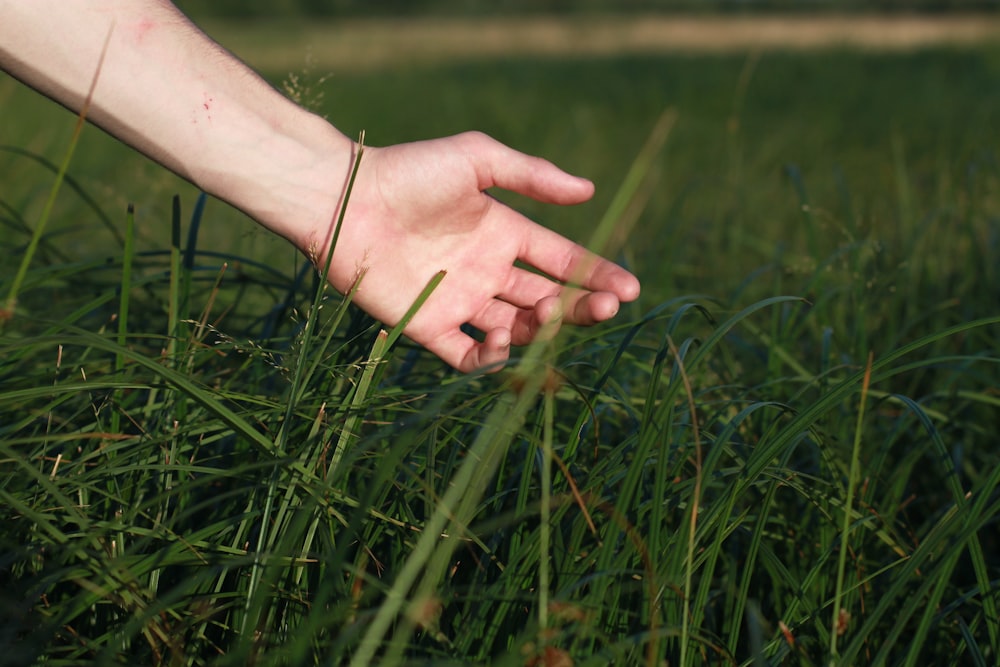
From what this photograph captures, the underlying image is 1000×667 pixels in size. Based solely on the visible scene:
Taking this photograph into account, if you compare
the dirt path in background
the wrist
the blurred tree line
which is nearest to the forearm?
the wrist

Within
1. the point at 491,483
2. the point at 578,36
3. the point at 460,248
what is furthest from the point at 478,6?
the point at 491,483

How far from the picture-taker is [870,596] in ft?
3.87

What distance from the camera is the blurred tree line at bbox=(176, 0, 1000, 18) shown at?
2881 centimetres

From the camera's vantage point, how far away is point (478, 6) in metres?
40.0

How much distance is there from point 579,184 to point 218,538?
0.66 m

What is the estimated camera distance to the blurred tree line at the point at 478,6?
2881 cm

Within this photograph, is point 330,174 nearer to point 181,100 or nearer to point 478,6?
point 181,100

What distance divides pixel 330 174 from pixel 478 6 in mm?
41455

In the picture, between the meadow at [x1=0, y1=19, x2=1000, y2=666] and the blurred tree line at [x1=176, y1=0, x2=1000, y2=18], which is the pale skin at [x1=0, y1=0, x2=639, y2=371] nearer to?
the meadow at [x1=0, y1=19, x2=1000, y2=666]

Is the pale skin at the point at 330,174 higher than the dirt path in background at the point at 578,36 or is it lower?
lower

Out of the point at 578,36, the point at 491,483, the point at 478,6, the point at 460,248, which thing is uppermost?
the point at 478,6

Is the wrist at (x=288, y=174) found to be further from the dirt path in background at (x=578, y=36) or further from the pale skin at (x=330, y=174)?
the dirt path in background at (x=578, y=36)

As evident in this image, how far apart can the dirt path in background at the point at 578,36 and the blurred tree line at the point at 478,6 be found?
97.2 inches

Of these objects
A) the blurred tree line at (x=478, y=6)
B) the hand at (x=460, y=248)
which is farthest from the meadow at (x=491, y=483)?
the blurred tree line at (x=478, y=6)
